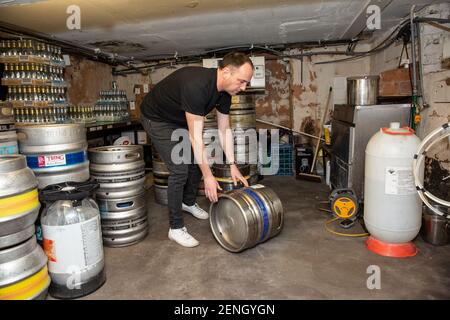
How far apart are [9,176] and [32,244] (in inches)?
15.5

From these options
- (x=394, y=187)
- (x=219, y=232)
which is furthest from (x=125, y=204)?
(x=394, y=187)

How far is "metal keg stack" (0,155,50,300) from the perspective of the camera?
4.88 ft

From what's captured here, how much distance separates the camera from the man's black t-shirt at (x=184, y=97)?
2072 mm

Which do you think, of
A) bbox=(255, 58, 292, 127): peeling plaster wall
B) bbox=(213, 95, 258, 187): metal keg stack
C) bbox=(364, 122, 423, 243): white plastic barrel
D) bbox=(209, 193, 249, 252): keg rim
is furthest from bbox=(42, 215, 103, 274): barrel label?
bbox=(255, 58, 292, 127): peeling plaster wall

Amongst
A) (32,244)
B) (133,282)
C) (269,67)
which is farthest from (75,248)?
(269,67)

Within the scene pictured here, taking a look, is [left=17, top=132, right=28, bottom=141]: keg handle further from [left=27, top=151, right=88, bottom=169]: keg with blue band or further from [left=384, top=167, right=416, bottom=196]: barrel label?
[left=384, top=167, right=416, bottom=196]: barrel label

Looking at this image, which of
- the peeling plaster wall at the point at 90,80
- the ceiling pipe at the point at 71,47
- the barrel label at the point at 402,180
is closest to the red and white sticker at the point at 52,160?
the ceiling pipe at the point at 71,47

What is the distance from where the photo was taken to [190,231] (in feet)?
8.83

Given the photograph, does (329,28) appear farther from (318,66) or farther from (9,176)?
(9,176)

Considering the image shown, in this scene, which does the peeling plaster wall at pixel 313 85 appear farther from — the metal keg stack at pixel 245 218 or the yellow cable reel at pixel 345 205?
the metal keg stack at pixel 245 218

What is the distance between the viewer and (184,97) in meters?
2.07

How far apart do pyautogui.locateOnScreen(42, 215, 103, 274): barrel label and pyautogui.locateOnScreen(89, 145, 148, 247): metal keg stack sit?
Result: 54 centimetres

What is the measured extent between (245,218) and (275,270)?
380 millimetres

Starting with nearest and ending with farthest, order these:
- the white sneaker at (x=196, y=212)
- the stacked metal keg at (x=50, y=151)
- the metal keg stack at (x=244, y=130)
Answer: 1. the stacked metal keg at (x=50, y=151)
2. the white sneaker at (x=196, y=212)
3. the metal keg stack at (x=244, y=130)
